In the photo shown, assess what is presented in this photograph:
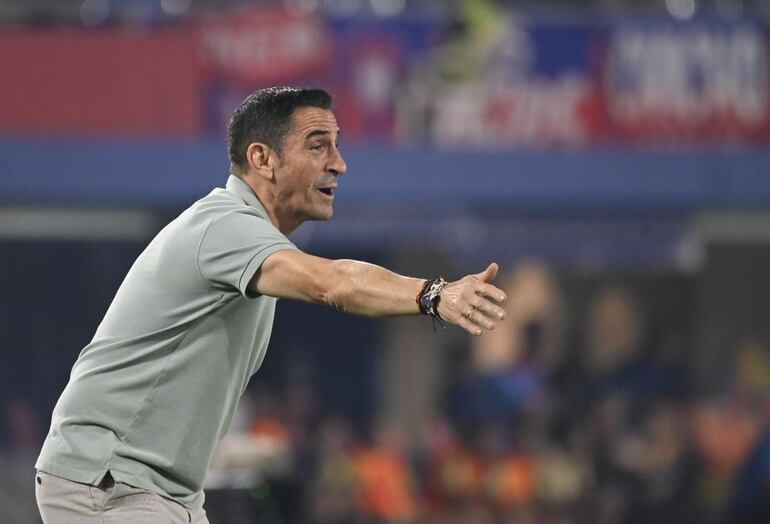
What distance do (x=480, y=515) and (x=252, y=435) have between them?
2.02 m

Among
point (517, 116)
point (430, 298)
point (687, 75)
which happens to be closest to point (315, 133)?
point (430, 298)

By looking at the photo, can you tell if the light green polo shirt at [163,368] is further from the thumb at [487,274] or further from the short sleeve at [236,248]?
the thumb at [487,274]

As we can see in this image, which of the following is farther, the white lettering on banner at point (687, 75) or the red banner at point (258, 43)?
the white lettering on banner at point (687, 75)

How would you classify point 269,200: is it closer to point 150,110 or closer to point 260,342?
point 260,342

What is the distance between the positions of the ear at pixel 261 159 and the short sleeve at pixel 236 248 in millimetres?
387

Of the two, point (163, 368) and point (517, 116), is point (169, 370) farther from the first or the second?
point (517, 116)

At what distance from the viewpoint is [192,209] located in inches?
165

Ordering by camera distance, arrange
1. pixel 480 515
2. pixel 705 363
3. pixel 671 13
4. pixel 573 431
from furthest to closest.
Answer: pixel 705 363, pixel 671 13, pixel 573 431, pixel 480 515

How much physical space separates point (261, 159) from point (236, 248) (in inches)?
22.5

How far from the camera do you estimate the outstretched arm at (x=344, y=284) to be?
378 centimetres

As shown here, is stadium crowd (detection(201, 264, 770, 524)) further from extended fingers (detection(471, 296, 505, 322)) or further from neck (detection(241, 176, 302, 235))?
extended fingers (detection(471, 296, 505, 322))

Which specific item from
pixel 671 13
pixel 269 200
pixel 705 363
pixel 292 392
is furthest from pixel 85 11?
pixel 269 200

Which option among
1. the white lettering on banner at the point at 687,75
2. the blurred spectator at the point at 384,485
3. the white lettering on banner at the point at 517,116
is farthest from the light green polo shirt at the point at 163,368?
the white lettering on banner at the point at 687,75

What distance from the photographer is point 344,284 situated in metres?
3.85
